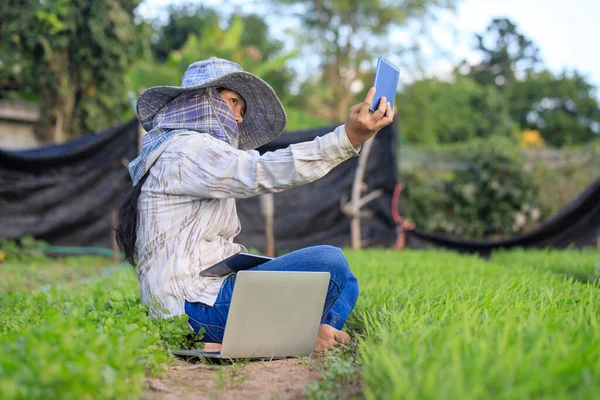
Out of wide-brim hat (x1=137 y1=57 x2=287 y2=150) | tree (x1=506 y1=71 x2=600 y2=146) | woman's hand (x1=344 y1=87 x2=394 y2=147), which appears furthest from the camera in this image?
tree (x1=506 y1=71 x2=600 y2=146)

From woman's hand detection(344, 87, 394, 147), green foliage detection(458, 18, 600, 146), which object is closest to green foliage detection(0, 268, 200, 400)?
woman's hand detection(344, 87, 394, 147)

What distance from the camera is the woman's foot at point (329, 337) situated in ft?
8.98

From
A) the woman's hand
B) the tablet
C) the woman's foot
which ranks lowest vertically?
the woman's foot

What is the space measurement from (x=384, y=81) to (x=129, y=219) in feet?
4.09

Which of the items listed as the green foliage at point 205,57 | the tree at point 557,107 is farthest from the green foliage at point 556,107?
the green foliage at point 205,57

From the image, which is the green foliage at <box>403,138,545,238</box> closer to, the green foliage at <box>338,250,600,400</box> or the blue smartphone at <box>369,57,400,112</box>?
the green foliage at <box>338,250,600,400</box>

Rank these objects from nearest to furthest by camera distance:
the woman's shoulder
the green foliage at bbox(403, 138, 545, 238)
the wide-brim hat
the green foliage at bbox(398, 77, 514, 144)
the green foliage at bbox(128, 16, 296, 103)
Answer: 1. the woman's shoulder
2. the wide-brim hat
3. the green foliage at bbox(403, 138, 545, 238)
4. the green foliage at bbox(128, 16, 296, 103)
5. the green foliage at bbox(398, 77, 514, 144)

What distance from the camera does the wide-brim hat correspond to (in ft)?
8.79

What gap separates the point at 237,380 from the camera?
7.18ft

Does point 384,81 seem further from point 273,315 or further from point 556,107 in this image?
point 556,107

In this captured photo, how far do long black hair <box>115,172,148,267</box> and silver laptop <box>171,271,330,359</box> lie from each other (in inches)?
22.0

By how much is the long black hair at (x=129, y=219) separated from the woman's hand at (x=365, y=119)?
0.95 metres

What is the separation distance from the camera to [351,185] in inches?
300

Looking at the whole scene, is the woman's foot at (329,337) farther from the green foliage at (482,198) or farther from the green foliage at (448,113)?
the green foliage at (448,113)
